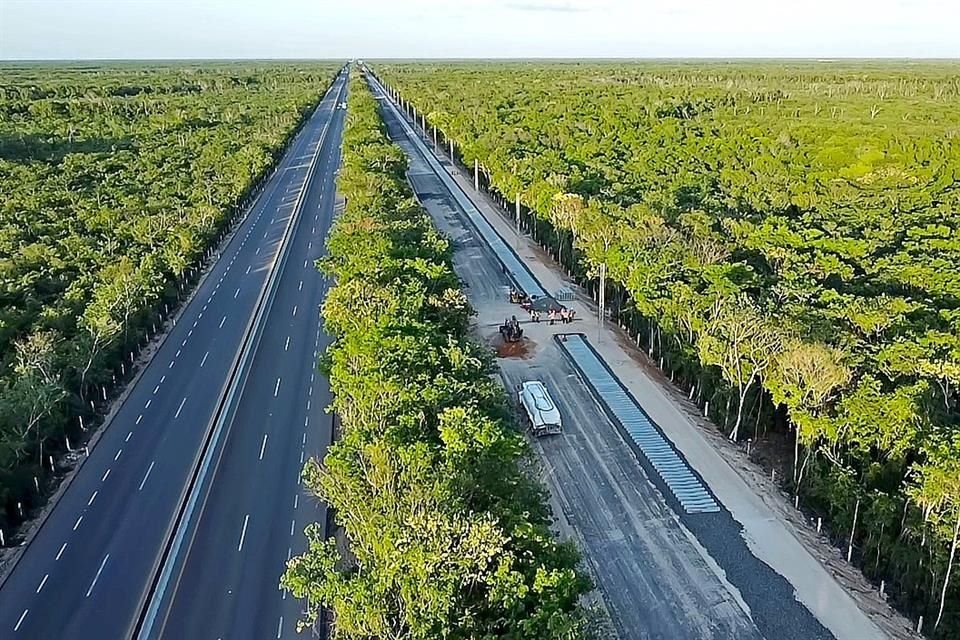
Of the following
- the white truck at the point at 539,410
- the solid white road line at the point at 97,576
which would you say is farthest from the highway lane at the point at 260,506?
the white truck at the point at 539,410

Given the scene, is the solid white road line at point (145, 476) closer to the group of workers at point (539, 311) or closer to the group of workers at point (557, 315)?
the group of workers at point (539, 311)

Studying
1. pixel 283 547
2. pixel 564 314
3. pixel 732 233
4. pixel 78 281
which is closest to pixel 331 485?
pixel 283 547

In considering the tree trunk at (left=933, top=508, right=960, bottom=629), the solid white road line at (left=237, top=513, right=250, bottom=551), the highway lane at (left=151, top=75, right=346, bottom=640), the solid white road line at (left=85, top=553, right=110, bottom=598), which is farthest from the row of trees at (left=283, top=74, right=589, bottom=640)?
the tree trunk at (left=933, top=508, right=960, bottom=629)

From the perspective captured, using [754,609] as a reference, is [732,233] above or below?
above

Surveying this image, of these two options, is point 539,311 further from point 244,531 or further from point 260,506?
point 244,531

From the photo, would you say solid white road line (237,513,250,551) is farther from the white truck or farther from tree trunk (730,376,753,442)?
tree trunk (730,376,753,442)

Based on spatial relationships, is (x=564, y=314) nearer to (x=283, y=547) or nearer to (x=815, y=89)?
(x=283, y=547)
